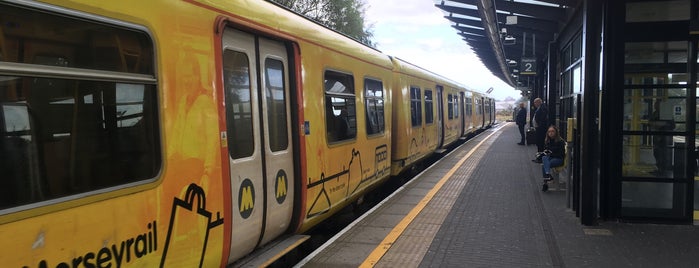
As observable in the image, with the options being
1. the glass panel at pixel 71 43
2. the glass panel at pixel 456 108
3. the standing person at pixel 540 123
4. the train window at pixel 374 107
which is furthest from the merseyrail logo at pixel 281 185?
the glass panel at pixel 456 108

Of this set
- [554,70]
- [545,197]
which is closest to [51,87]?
[545,197]

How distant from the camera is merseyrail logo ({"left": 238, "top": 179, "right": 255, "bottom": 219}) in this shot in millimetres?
3979

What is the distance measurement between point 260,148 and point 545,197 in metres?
5.37

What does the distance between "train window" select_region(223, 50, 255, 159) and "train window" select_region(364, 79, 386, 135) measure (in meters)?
3.42

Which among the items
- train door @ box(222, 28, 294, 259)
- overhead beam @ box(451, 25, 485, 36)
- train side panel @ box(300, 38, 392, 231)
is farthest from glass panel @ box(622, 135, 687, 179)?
overhead beam @ box(451, 25, 485, 36)

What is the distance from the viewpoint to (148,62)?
117 inches

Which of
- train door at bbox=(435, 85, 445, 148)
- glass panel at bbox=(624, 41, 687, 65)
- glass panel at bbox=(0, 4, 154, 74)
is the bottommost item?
train door at bbox=(435, 85, 445, 148)

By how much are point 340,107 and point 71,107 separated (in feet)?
13.0

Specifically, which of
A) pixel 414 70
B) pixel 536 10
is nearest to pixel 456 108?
pixel 536 10

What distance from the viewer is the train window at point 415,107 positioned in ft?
33.9

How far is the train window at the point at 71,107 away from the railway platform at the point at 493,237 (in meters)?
2.32

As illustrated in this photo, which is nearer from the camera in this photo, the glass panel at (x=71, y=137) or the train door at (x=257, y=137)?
the glass panel at (x=71, y=137)

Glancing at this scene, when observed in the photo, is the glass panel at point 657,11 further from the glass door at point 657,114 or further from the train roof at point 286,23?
the train roof at point 286,23

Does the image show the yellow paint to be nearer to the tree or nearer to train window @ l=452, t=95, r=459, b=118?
train window @ l=452, t=95, r=459, b=118
